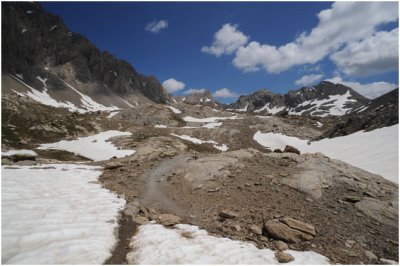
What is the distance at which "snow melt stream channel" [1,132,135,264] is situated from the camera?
10984mm

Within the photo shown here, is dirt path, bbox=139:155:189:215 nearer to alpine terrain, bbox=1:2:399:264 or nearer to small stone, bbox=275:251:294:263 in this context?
alpine terrain, bbox=1:2:399:264

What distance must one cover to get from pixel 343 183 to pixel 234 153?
11654mm

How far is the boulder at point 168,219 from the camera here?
1579cm

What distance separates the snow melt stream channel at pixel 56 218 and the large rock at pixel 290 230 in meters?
7.71

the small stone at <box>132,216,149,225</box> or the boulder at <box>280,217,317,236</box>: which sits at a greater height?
the boulder at <box>280,217,317,236</box>

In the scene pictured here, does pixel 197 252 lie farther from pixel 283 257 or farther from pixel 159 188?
pixel 159 188

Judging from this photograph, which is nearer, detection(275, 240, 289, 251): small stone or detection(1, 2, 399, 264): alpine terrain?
detection(1, 2, 399, 264): alpine terrain

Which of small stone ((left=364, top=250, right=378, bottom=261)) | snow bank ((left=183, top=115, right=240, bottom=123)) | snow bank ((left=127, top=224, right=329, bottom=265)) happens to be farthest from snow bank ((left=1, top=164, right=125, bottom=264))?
snow bank ((left=183, top=115, right=240, bottom=123))

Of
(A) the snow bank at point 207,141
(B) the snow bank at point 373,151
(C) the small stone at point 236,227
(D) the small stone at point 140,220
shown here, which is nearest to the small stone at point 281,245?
(C) the small stone at point 236,227

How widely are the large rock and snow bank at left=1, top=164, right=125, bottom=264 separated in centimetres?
778

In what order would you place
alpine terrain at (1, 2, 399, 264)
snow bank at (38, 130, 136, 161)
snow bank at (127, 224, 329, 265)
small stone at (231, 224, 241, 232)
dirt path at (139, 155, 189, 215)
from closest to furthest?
snow bank at (127, 224, 329, 265)
alpine terrain at (1, 2, 399, 264)
small stone at (231, 224, 241, 232)
dirt path at (139, 155, 189, 215)
snow bank at (38, 130, 136, 161)

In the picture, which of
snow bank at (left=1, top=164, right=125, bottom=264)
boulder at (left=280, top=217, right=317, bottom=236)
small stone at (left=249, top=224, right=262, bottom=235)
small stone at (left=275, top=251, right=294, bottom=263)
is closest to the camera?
snow bank at (left=1, top=164, right=125, bottom=264)

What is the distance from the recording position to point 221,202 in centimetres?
1889

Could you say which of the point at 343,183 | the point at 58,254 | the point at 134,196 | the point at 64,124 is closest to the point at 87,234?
the point at 58,254
